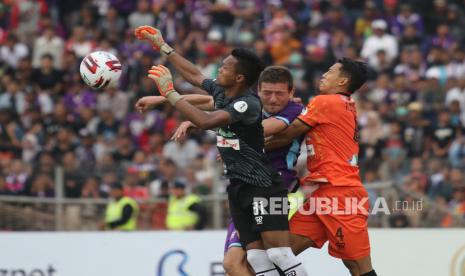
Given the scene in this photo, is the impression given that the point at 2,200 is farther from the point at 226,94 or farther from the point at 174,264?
the point at 226,94

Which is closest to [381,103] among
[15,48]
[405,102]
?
[405,102]

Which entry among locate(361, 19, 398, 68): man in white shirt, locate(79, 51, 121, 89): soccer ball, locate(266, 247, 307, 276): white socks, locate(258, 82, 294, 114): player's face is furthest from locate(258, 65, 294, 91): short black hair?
locate(361, 19, 398, 68): man in white shirt

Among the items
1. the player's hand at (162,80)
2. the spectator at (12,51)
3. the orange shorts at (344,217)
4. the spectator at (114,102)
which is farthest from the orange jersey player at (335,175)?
the spectator at (12,51)

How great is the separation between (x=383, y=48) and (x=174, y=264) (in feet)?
26.7

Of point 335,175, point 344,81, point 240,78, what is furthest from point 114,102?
point 240,78

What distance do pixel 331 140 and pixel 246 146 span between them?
2.82 feet

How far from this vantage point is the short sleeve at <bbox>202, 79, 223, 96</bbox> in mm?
9039

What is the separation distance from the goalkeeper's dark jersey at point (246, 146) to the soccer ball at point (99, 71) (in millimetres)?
1128

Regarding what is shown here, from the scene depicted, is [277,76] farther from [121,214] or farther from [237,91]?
[121,214]

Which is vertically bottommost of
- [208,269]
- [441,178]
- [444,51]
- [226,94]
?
[208,269]

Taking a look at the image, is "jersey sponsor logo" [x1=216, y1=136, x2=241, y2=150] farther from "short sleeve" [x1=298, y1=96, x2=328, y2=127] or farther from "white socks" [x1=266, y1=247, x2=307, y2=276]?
"white socks" [x1=266, y1=247, x2=307, y2=276]

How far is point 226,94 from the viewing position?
8828 mm

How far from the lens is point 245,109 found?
8.48 metres

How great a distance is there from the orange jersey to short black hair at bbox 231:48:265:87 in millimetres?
677
